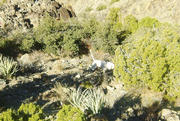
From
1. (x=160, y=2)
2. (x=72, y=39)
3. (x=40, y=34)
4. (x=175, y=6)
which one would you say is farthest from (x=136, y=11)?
(x=40, y=34)

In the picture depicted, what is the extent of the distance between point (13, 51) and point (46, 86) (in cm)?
607

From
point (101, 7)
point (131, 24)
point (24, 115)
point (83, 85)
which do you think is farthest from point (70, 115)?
point (101, 7)

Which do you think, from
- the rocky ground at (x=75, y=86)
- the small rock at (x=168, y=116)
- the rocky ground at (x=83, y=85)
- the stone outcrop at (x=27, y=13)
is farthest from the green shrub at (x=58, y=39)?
the stone outcrop at (x=27, y=13)

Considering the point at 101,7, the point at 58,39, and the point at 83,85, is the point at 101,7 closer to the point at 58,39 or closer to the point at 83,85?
the point at 58,39

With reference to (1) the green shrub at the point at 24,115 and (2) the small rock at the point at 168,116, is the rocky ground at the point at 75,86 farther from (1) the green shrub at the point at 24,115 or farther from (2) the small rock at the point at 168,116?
(1) the green shrub at the point at 24,115

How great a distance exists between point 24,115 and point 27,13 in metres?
22.1

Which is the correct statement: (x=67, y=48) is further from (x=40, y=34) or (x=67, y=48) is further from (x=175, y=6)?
(x=175, y=6)

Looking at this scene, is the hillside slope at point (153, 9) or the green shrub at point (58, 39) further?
the hillside slope at point (153, 9)

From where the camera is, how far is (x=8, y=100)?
471cm

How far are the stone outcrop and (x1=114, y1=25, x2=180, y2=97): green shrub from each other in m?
17.4

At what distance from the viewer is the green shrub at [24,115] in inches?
97.3

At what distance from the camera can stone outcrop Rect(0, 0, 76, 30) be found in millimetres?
18698

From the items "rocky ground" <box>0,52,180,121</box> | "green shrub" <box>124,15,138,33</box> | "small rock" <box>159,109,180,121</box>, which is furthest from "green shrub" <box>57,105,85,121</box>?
"green shrub" <box>124,15,138,33</box>

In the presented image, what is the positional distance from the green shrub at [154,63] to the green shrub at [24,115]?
2864 mm
